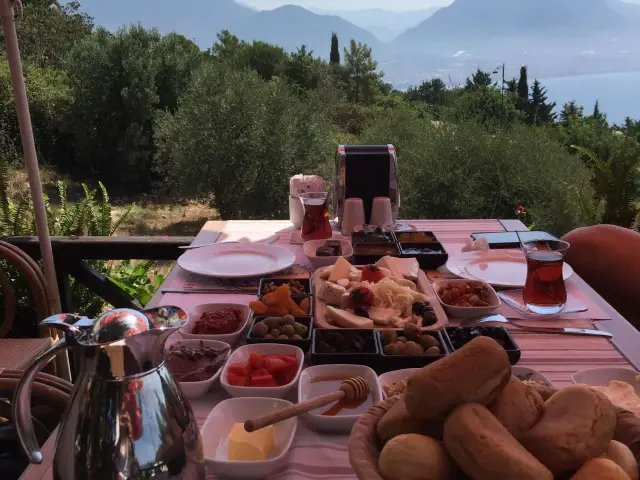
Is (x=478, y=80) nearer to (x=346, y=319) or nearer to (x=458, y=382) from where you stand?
(x=346, y=319)

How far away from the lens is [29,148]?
6.86 feet

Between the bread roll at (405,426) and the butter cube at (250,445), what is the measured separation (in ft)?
0.74

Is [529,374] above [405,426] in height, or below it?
below

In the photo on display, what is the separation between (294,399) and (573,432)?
56 cm

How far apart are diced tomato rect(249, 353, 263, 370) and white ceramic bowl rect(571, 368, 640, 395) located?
57cm

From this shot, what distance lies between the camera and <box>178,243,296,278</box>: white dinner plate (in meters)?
1.68

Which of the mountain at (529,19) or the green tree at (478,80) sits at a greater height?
the mountain at (529,19)

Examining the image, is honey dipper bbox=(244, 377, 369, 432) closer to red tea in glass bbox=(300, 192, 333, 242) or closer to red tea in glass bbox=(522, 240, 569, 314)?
red tea in glass bbox=(522, 240, 569, 314)

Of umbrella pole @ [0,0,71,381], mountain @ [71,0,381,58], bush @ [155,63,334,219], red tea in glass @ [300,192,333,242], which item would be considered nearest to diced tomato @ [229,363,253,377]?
red tea in glass @ [300,192,333,242]

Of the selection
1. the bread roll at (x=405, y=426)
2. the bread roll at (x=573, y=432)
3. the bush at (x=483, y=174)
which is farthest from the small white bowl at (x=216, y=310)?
the bush at (x=483, y=174)

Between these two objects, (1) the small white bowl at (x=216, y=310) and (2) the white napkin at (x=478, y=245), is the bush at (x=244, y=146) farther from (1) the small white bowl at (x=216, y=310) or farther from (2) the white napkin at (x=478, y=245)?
(1) the small white bowl at (x=216, y=310)

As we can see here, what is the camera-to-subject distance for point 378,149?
2.23m

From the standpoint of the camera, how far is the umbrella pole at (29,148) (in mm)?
1952

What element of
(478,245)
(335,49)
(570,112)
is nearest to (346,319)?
(478,245)
